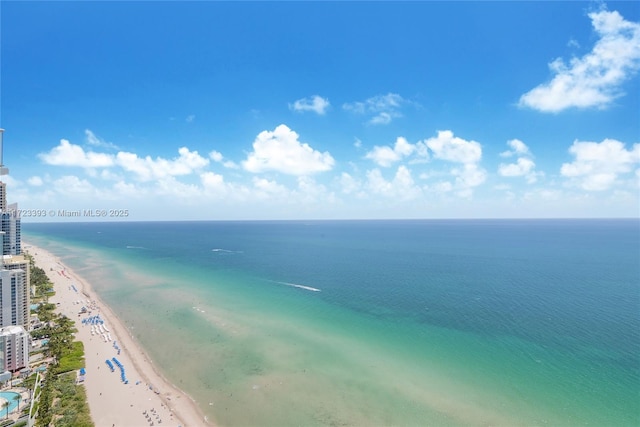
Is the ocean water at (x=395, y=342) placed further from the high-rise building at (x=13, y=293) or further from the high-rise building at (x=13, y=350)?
the high-rise building at (x=13, y=293)

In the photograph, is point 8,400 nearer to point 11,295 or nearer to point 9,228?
point 11,295

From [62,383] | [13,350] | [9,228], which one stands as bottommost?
[62,383]

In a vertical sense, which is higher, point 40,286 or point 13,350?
point 13,350

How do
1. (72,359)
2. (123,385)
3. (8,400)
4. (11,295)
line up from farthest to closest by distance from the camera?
(11,295) → (72,359) → (123,385) → (8,400)

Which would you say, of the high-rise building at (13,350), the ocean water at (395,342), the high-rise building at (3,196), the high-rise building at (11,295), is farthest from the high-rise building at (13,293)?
the ocean water at (395,342)

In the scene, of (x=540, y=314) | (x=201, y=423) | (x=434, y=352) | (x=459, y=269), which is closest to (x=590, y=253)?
(x=459, y=269)

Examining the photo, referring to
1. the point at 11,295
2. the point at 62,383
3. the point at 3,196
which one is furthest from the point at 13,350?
the point at 3,196

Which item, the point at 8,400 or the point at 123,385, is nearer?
the point at 8,400

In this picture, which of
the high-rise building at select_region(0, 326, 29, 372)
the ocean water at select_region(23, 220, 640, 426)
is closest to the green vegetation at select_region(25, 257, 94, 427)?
the high-rise building at select_region(0, 326, 29, 372)
